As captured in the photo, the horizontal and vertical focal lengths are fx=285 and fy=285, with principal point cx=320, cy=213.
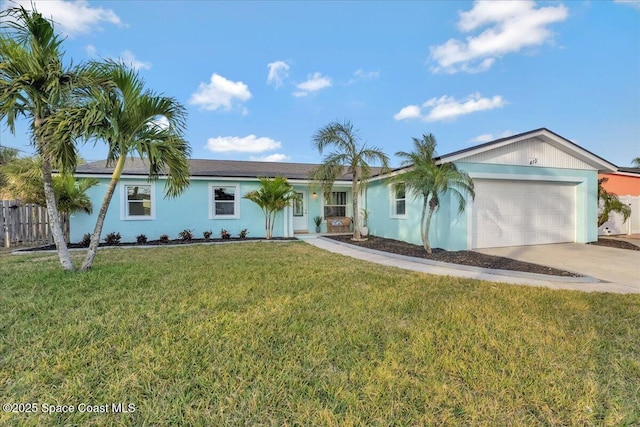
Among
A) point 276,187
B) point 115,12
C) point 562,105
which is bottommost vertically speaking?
point 276,187

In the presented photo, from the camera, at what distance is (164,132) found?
597 centimetres

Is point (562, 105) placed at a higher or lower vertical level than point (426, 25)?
lower

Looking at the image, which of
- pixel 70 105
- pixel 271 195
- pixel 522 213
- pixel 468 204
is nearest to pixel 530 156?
pixel 522 213

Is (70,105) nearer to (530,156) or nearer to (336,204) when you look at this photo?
(336,204)

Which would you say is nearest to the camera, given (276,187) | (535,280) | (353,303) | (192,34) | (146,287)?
(353,303)

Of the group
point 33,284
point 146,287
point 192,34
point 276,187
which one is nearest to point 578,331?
point 146,287

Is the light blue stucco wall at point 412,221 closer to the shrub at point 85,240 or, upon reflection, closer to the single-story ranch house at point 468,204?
the single-story ranch house at point 468,204

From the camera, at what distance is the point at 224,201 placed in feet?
41.3

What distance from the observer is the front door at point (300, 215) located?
14695mm

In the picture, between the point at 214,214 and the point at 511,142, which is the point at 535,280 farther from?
the point at 214,214

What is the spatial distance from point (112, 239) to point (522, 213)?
15.3 m

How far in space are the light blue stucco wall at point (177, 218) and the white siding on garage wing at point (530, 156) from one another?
27.2ft

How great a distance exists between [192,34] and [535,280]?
530 inches

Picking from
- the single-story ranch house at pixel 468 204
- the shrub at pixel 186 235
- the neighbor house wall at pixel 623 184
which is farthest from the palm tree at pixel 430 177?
the neighbor house wall at pixel 623 184
